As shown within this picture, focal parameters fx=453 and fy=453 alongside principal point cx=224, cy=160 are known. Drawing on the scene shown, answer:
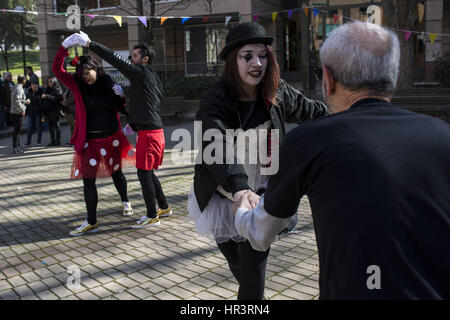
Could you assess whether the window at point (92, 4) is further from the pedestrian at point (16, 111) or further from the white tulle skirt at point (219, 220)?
the white tulle skirt at point (219, 220)

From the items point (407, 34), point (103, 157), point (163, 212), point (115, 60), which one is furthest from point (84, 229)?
point (407, 34)

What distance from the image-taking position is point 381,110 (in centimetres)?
147

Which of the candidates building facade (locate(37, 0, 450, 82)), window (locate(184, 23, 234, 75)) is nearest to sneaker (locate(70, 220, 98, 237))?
building facade (locate(37, 0, 450, 82))

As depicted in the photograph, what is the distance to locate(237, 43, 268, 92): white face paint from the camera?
2668 millimetres

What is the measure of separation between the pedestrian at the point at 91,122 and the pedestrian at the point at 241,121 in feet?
8.62

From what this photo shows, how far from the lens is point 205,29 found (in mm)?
24031

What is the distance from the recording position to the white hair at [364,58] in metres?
1.49

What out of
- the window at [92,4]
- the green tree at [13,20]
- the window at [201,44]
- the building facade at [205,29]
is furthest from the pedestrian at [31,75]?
the green tree at [13,20]

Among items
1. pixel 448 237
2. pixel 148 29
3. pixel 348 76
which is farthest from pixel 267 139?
pixel 148 29

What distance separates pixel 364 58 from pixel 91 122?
4.15 meters

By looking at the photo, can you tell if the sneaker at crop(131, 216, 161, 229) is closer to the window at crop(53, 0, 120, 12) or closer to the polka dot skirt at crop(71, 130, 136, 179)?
the polka dot skirt at crop(71, 130, 136, 179)

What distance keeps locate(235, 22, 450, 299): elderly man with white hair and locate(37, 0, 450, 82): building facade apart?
18164mm
